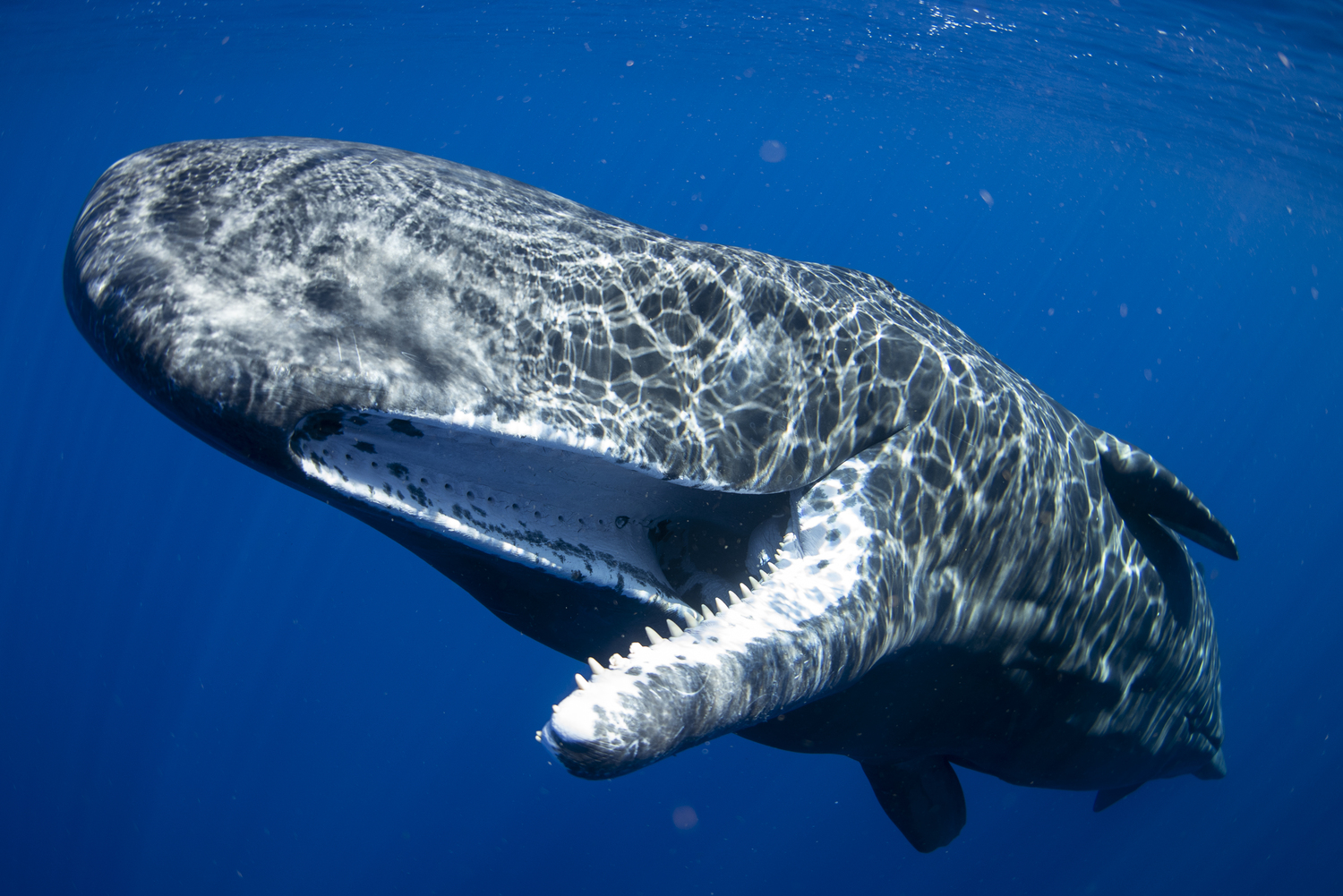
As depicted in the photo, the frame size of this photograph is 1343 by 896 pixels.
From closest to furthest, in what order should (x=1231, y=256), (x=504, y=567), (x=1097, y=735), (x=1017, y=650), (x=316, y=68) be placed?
1. (x=504, y=567)
2. (x=1017, y=650)
3. (x=1097, y=735)
4. (x=316, y=68)
5. (x=1231, y=256)

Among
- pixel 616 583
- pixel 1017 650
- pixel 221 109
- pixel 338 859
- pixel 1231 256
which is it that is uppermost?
pixel 616 583

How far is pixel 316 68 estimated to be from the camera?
4397cm

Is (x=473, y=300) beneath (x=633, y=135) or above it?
above

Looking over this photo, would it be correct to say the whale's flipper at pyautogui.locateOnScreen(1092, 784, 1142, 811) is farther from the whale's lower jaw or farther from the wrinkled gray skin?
the whale's lower jaw

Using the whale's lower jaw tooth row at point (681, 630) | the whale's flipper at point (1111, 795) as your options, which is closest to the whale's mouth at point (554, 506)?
the whale's lower jaw tooth row at point (681, 630)

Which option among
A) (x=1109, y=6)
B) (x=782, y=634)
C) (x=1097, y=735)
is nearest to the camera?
(x=782, y=634)

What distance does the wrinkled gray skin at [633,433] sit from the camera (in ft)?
6.16

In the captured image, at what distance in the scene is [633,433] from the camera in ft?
7.93

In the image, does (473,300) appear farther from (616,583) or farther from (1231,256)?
(1231,256)

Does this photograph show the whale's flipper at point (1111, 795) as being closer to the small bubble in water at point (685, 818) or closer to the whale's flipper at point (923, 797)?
the whale's flipper at point (923, 797)

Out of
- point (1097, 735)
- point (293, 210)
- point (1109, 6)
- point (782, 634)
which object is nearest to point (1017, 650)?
point (1097, 735)

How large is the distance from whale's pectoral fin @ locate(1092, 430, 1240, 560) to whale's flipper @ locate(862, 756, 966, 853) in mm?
2303

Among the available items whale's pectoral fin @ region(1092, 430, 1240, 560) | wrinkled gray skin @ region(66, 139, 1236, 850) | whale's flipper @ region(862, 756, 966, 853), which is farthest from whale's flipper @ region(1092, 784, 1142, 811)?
wrinkled gray skin @ region(66, 139, 1236, 850)

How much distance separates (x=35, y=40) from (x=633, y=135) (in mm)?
64666
